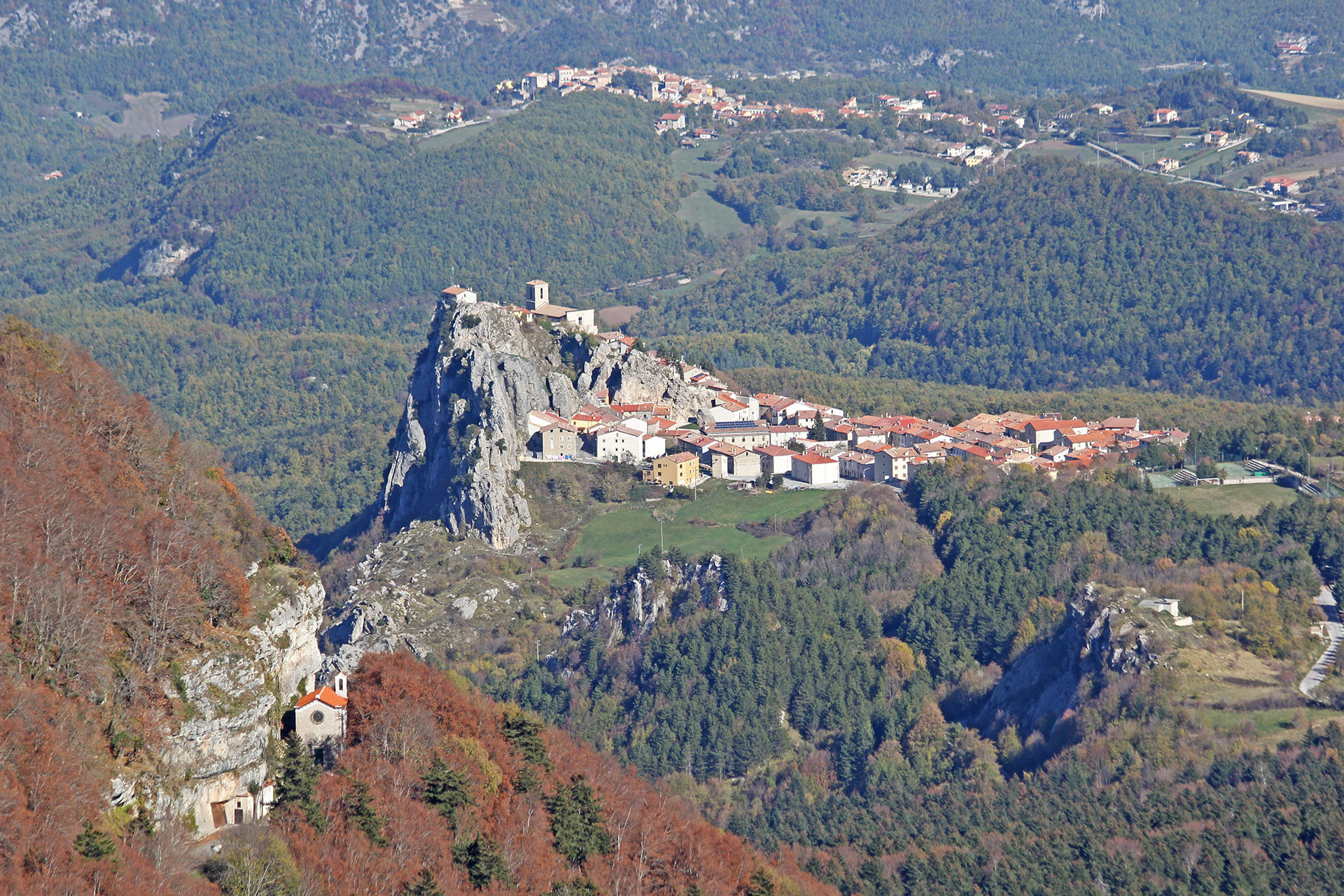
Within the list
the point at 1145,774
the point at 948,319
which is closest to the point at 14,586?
the point at 1145,774

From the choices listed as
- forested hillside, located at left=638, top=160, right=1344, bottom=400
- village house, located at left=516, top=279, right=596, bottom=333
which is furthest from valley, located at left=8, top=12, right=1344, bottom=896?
forested hillside, located at left=638, top=160, right=1344, bottom=400

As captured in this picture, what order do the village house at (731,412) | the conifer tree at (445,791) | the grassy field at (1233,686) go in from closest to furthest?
the conifer tree at (445,791) < the grassy field at (1233,686) < the village house at (731,412)

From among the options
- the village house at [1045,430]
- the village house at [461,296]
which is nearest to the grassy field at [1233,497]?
the village house at [1045,430]

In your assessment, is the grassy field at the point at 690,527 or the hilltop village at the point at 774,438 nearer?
the grassy field at the point at 690,527

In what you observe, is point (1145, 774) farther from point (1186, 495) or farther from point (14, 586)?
point (14, 586)

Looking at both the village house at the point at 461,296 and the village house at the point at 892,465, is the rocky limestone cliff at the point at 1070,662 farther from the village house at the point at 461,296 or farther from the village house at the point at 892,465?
the village house at the point at 461,296

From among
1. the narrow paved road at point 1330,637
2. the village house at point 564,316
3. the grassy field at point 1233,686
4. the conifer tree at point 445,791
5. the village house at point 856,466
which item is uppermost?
the conifer tree at point 445,791
